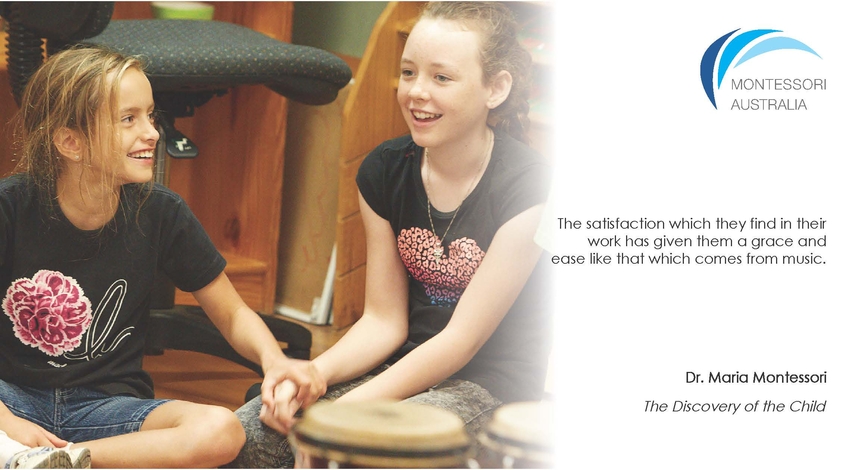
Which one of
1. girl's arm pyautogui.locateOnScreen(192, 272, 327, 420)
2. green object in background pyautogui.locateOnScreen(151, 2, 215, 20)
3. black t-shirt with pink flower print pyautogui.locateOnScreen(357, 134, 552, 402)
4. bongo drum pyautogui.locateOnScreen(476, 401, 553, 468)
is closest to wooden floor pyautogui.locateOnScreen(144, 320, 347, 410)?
girl's arm pyautogui.locateOnScreen(192, 272, 327, 420)

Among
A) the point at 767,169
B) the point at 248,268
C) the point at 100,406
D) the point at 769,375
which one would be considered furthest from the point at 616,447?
the point at 248,268

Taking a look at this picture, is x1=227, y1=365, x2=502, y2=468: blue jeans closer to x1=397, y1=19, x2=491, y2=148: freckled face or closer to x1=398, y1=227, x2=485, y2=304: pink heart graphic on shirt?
x1=398, y1=227, x2=485, y2=304: pink heart graphic on shirt

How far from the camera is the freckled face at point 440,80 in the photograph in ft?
2.81

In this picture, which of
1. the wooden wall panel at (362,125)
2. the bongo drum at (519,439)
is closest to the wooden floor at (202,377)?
the wooden wall panel at (362,125)

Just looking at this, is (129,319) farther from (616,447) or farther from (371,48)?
(371,48)

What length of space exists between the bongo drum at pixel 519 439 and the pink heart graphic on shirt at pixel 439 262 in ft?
0.76

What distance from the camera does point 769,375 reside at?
32.1 inches

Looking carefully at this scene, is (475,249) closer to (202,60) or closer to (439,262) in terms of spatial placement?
(439,262)

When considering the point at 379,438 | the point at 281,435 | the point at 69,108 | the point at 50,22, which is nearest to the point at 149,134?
the point at 69,108

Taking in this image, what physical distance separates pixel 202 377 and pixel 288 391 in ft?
1.89

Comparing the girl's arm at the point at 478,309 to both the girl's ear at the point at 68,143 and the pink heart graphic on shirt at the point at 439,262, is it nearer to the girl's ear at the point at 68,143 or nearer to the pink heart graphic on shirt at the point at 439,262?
the pink heart graphic on shirt at the point at 439,262

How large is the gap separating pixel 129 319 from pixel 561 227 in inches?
15.6

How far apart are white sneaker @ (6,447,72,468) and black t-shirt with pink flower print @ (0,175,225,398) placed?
0.14 meters

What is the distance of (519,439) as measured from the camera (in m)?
0.64
